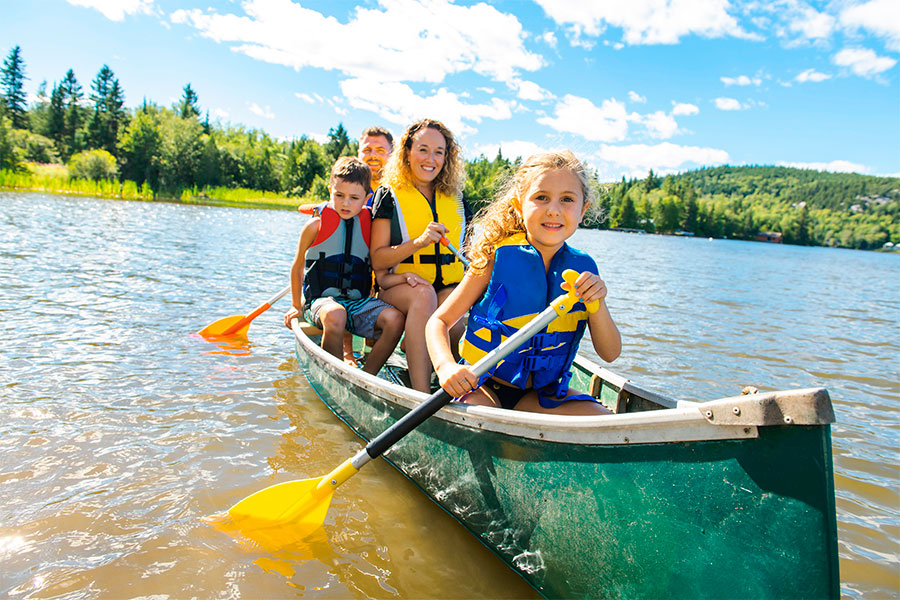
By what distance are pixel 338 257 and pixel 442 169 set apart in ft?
3.24

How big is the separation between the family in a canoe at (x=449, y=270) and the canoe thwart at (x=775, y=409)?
0.71 m

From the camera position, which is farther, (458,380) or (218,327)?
(218,327)

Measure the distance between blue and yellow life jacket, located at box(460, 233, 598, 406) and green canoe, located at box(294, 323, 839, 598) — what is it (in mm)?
340

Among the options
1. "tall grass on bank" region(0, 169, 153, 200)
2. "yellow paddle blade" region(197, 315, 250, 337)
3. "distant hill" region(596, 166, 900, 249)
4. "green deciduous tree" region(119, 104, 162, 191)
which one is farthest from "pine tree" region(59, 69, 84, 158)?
"yellow paddle blade" region(197, 315, 250, 337)

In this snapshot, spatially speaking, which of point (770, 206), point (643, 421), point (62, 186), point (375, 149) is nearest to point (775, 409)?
point (643, 421)

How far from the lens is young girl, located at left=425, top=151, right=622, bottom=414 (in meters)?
2.33

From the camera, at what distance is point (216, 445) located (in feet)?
11.1

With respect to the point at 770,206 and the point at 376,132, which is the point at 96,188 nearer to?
the point at 376,132

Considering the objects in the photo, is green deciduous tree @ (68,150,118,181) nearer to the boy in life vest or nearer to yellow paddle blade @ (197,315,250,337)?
yellow paddle blade @ (197,315,250,337)

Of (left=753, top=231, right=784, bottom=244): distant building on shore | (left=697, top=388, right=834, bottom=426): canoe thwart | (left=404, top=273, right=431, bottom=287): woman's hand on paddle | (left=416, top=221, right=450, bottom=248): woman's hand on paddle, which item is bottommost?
(left=404, top=273, right=431, bottom=287): woman's hand on paddle

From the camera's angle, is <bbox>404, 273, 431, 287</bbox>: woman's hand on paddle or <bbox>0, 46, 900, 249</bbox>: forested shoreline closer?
<bbox>404, 273, 431, 287</bbox>: woman's hand on paddle

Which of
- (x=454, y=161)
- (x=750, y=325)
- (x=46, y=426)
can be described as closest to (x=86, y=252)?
(x=46, y=426)

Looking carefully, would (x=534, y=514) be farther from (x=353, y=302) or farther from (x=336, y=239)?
(x=336, y=239)

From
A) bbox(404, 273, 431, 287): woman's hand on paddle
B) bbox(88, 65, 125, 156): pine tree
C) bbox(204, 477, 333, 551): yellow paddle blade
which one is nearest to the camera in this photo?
bbox(204, 477, 333, 551): yellow paddle blade
